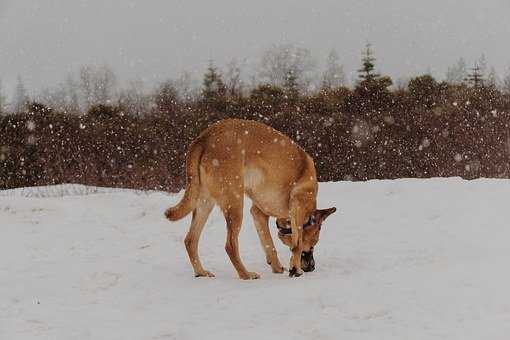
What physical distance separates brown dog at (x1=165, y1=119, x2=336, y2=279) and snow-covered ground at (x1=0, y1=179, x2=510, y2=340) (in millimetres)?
392

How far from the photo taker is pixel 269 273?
7000 mm

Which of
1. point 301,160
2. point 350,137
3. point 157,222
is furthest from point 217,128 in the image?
point 350,137

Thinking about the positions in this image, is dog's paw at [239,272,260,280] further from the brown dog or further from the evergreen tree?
the evergreen tree

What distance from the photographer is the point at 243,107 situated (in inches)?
797

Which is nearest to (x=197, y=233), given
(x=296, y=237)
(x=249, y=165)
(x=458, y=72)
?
(x=249, y=165)

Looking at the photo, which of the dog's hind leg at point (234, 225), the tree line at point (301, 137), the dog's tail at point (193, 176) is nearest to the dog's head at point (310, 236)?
the dog's hind leg at point (234, 225)

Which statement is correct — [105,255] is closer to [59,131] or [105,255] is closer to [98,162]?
[98,162]

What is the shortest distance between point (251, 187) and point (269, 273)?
1126 millimetres

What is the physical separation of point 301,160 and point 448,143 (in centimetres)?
1197

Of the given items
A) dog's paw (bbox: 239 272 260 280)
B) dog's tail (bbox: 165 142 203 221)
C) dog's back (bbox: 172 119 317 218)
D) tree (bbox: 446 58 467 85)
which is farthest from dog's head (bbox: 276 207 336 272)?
tree (bbox: 446 58 467 85)

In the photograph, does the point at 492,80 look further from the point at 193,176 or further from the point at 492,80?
the point at 193,176

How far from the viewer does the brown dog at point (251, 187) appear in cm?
631

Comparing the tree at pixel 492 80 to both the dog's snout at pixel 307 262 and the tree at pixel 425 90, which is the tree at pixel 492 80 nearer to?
the tree at pixel 425 90

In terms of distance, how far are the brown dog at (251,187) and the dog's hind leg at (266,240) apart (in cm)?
1
